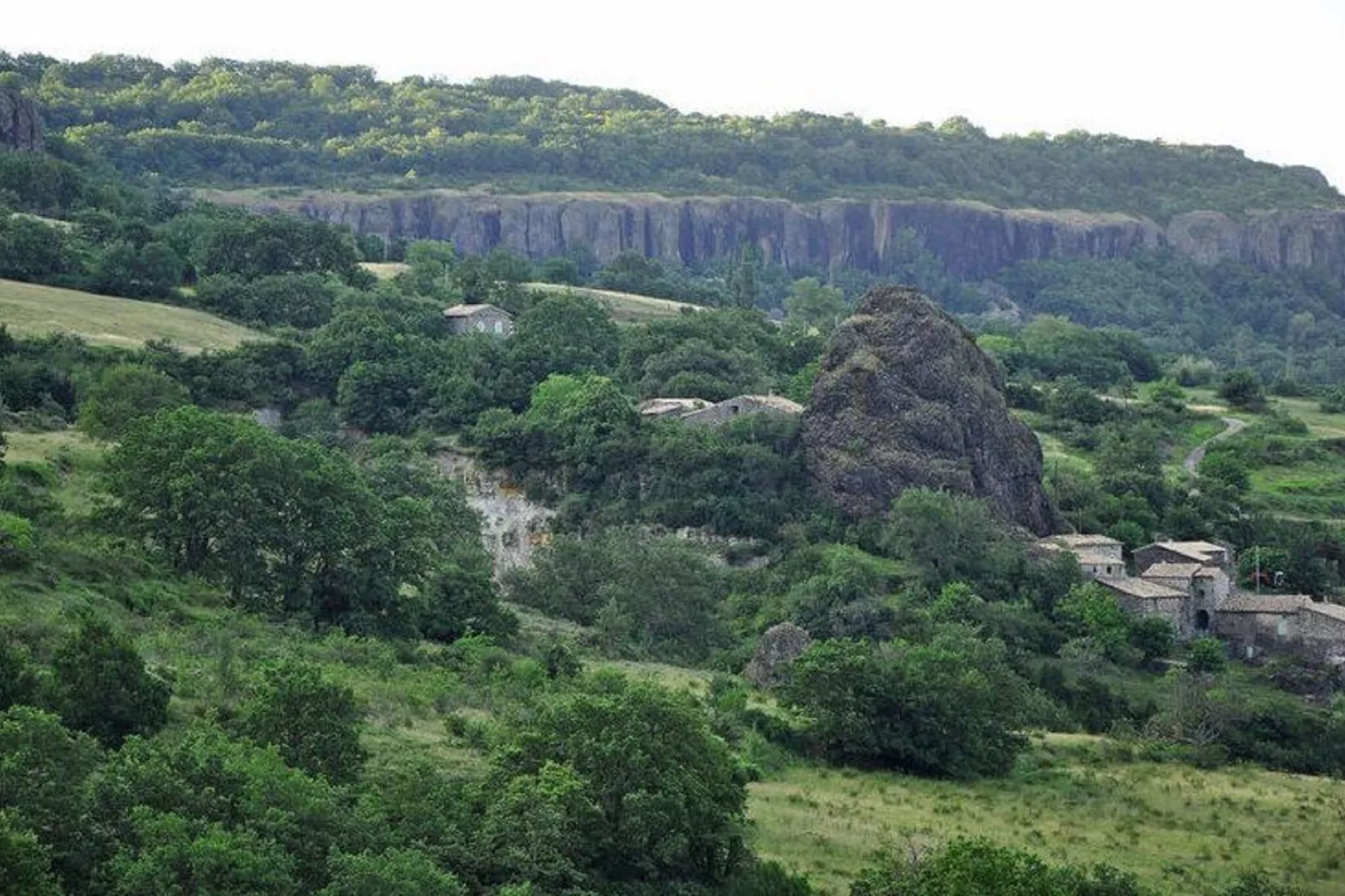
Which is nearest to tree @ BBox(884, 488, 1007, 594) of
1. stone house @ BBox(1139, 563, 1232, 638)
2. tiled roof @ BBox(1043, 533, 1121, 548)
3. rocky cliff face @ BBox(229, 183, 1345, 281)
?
tiled roof @ BBox(1043, 533, 1121, 548)

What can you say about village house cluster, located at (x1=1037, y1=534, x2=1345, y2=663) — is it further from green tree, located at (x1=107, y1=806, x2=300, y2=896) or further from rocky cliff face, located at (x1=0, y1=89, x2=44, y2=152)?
rocky cliff face, located at (x1=0, y1=89, x2=44, y2=152)

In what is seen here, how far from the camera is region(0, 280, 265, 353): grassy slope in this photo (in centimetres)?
7294

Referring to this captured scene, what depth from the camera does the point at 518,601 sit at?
6156cm

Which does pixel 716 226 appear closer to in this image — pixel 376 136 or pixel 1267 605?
pixel 376 136

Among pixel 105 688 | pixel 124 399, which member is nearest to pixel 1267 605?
pixel 124 399

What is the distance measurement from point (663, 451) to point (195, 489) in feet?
78.9

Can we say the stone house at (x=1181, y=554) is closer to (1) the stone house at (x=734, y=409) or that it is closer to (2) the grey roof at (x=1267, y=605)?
(2) the grey roof at (x=1267, y=605)

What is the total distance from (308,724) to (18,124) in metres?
80.8

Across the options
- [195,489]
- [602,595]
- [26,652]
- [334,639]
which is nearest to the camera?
[26,652]

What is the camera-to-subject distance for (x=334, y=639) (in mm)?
45094

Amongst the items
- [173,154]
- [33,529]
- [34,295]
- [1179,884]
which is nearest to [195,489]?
[33,529]

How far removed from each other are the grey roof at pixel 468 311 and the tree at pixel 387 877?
60.2m

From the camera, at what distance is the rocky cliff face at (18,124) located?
10469cm

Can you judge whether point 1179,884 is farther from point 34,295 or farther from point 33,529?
point 34,295
